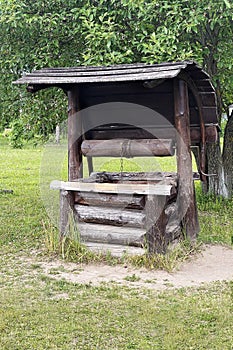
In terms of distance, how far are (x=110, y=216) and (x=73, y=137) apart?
1435 millimetres

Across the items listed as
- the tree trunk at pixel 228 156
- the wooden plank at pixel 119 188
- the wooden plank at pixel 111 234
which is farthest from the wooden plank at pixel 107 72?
the tree trunk at pixel 228 156

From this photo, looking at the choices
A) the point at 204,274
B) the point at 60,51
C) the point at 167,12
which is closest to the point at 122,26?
the point at 167,12

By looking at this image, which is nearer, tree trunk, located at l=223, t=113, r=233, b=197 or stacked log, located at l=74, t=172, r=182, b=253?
stacked log, located at l=74, t=172, r=182, b=253

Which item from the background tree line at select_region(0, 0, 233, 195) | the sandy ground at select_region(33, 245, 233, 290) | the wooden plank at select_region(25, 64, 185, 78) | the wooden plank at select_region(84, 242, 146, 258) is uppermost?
the background tree line at select_region(0, 0, 233, 195)

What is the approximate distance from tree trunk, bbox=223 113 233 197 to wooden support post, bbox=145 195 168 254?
5.02 metres

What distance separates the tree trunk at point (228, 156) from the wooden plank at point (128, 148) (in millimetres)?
4016

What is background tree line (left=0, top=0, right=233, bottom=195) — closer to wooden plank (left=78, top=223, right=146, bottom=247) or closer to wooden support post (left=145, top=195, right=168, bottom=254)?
wooden support post (left=145, top=195, right=168, bottom=254)

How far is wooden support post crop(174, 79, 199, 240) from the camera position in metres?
7.36

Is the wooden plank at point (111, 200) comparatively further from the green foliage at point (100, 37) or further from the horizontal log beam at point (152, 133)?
the green foliage at point (100, 37)

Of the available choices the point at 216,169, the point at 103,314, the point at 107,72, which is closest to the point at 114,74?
the point at 107,72

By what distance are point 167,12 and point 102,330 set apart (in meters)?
5.78

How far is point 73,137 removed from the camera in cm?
788

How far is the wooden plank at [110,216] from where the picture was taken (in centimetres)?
693

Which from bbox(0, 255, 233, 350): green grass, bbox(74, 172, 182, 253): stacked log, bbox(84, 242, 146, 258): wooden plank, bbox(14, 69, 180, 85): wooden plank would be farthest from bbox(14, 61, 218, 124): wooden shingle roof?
bbox(0, 255, 233, 350): green grass
